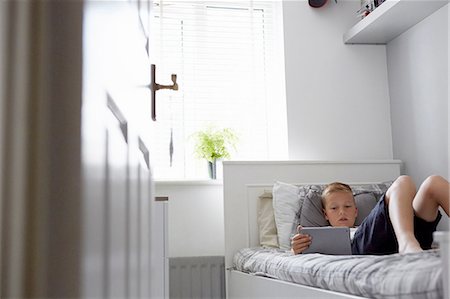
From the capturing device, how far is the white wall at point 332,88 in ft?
10.9

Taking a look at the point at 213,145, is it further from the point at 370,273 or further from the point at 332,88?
the point at 370,273

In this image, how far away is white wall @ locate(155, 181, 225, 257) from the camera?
125 inches

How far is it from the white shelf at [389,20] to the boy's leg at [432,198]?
1176mm

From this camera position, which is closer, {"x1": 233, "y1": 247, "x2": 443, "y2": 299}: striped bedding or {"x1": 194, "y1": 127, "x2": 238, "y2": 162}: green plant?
{"x1": 233, "y1": 247, "x2": 443, "y2": 299}: striped bedding

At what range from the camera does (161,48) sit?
3363mm

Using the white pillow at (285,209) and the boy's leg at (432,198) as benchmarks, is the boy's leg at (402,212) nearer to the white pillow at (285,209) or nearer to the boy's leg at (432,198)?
the boy's leg at (432,198)

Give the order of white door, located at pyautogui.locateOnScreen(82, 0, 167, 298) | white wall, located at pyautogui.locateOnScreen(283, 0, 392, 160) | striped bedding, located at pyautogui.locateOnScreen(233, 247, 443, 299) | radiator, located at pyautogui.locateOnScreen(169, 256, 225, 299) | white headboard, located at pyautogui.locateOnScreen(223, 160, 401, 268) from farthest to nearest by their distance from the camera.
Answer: white wall, located at pyautogui.locateOnScreen(283, 0, 392, 160) < radiator, located at pyautogui.locateOnScreen(169, 256, 225, 299) < white headboard, located at pyautogui.locateOnScreen(223, 160, 401, 268) < striped bedding, located at pyautogui.locateOnScreen(233, 247, 443, 299) < white door, located at pyautogui.locateOnScreen(82, 0, 167, 298)

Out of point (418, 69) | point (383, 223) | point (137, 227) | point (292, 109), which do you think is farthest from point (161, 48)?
point (137, 227)

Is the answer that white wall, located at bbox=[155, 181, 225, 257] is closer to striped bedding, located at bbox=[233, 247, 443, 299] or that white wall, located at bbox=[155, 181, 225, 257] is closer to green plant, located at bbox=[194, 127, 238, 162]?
green plant, located at bbox=[194, 127, 238, 162]

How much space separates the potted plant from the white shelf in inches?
36.9

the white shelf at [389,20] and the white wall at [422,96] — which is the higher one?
the white shelf at [389,20]

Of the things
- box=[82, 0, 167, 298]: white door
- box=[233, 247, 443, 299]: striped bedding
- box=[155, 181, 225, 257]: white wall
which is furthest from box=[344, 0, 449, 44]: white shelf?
box=[82, 0, 167, 298]: white door

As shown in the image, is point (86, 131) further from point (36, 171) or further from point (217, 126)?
point (217, 126)

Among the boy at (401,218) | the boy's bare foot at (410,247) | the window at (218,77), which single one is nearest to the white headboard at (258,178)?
the window at (218,77)
